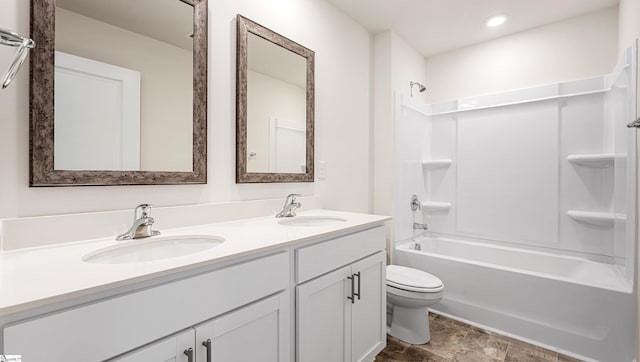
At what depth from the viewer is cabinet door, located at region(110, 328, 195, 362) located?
2.33ft

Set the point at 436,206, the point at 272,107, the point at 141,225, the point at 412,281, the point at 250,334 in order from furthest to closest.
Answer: the point at 436,206 → the point at 412,281 → the point at 272,107 → the point at 141,225 → the point at 250,334

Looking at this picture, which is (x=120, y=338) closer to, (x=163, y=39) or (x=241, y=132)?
(x=241, y=132)

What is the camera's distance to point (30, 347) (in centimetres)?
58

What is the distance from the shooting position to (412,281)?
6.61 feet

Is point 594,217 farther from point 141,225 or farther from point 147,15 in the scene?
point 147,15

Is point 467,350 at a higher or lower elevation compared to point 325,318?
lower

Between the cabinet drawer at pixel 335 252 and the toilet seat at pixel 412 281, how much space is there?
0.41 m

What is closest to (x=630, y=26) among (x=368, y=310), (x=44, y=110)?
(x=368, y=310)

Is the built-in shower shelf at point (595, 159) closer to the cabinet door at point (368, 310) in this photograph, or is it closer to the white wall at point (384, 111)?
the white wall at point (384, 111)

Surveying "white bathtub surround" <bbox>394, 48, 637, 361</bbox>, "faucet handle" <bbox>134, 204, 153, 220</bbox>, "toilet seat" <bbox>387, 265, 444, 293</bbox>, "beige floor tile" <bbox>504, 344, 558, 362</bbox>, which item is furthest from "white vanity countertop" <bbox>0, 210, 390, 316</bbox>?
"white bathtub surround" <bbox>394, 48, 637, 361</bbox>

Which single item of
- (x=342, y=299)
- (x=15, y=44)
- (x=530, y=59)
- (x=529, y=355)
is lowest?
(x=529, y=355)

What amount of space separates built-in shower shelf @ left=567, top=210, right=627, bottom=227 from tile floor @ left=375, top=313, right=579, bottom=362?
3.53ft

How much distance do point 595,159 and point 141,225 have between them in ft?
10.00

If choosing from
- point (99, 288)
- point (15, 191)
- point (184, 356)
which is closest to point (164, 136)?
point (15, 191)
